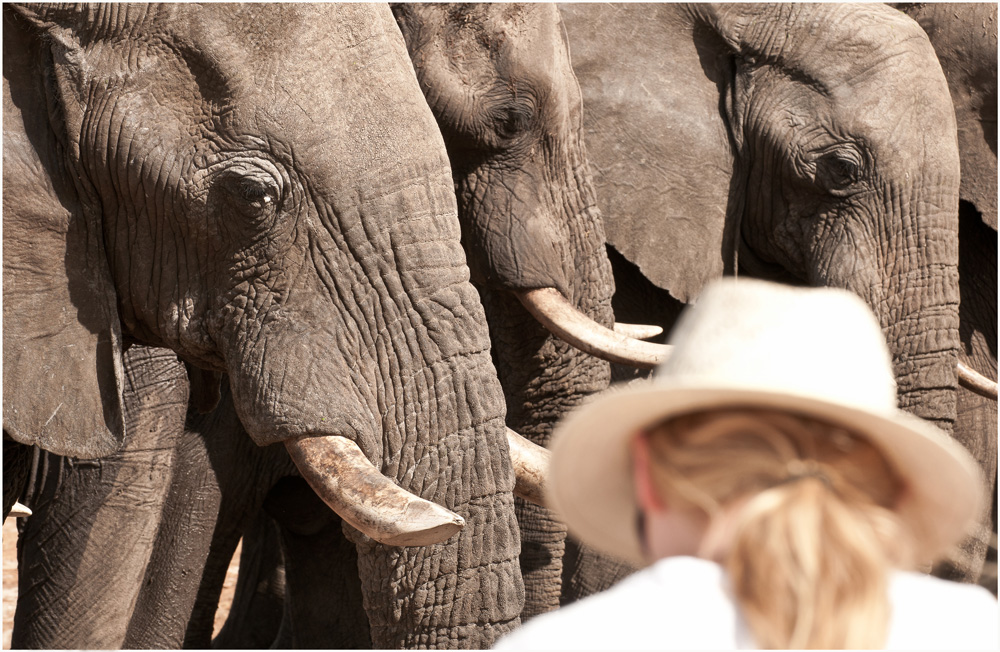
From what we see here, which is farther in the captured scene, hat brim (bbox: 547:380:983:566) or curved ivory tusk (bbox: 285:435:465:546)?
curved ivory tusk (bbox: 285:435:465:546)

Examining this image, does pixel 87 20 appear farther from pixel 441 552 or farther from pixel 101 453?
pixel 441 552

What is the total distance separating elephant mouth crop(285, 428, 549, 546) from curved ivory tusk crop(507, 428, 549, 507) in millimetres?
454

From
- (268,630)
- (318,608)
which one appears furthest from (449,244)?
(268,630)

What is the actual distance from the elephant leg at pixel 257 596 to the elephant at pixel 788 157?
107cm

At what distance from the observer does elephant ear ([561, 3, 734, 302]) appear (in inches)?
154

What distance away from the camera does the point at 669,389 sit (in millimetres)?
876

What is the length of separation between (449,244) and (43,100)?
2.00ft

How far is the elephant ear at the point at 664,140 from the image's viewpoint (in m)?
3.91

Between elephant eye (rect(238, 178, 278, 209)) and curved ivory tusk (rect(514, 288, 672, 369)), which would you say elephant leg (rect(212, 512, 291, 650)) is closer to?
curved ivory tusk (rect(514, 288, 672, 369))

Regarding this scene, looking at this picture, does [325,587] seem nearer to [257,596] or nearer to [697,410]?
[257,596]

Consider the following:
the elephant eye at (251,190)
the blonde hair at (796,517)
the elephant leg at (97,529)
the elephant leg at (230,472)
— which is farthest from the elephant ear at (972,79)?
the blonde hair at (796,517)

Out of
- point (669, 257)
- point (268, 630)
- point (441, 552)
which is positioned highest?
point (669, 257)

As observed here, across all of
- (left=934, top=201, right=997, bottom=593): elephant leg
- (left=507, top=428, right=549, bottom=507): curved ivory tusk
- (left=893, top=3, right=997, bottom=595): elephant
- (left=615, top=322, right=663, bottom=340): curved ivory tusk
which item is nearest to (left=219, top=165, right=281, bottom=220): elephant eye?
(left=507, top=428, right=549, bottom=507): curved ivory tusk

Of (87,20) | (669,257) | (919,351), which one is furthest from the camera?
(669,257)
